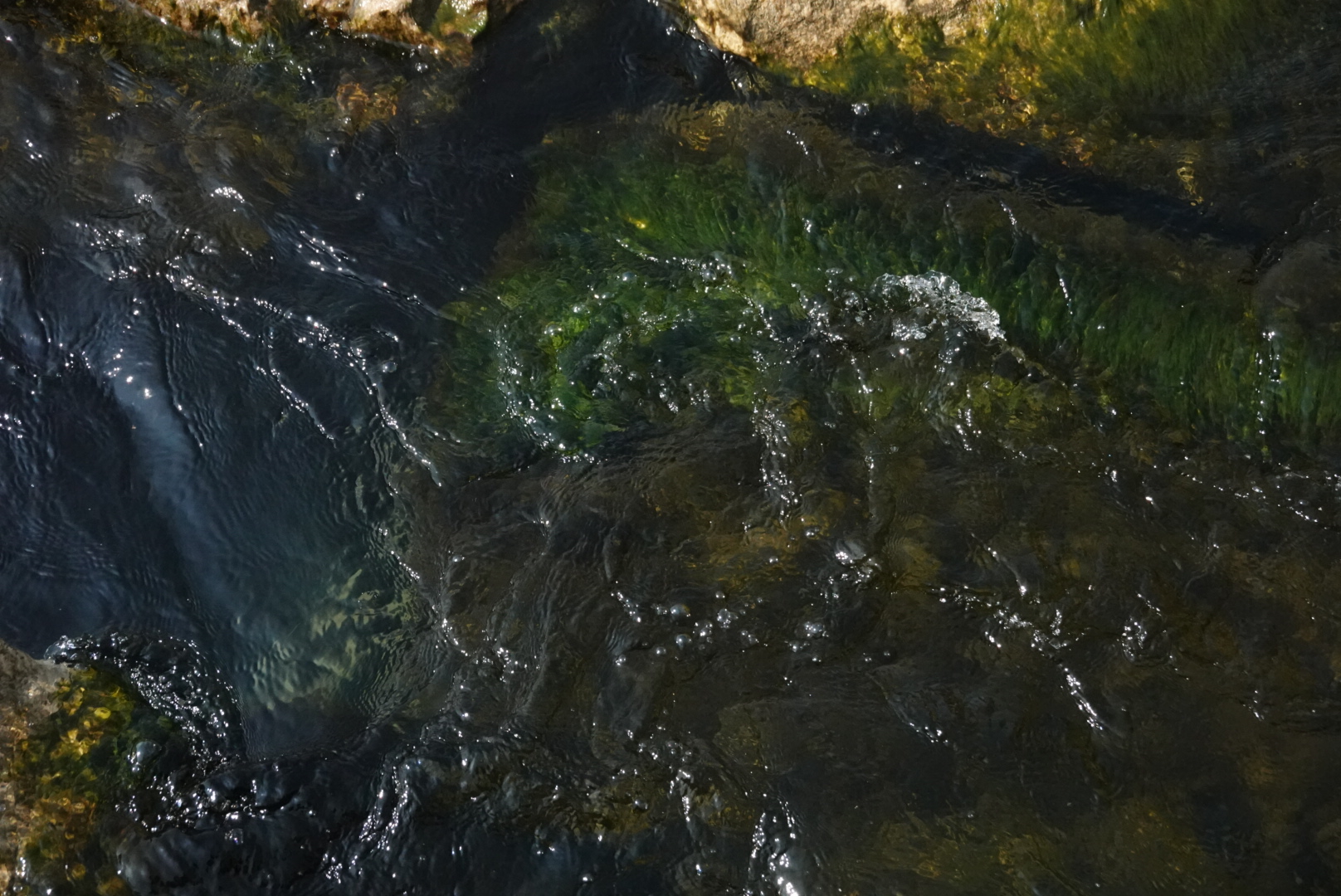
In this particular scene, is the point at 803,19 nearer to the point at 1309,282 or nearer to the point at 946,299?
the point at 946,299

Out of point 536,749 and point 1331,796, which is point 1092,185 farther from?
point 536,749

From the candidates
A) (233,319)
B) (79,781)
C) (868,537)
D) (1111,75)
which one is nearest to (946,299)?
(868,537)

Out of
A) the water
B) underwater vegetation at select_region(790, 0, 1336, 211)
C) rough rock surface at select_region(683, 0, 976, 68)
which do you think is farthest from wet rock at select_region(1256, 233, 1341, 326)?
rough rock surface at select_region(683, 0, 976, 68)

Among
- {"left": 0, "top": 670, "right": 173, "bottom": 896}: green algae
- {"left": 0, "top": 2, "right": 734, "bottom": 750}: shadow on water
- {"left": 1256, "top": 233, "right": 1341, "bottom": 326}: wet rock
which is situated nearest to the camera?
{"left": 0, "top": 670, "right": 173, "bottom": 896}: green algae

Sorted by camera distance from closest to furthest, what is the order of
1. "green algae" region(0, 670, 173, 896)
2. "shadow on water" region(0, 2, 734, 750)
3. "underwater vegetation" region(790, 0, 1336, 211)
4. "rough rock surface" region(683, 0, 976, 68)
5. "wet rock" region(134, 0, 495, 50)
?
"green algae" region(0, 670, 173, 896), "shadow on water" region(0, 2, 734, 750), "underwater vegetation" region(790, 0, 1336, 211), "rough rock surface" region(683, 0, 976, 68), "wet rock" region(134, 0, 495, 50)

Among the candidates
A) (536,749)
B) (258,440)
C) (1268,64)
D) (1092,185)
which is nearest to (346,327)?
(258,440)

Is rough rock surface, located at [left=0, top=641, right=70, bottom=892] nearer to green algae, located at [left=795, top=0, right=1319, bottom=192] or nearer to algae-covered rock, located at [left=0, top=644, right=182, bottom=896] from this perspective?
algae-covered rock, located at [left=0, top=644, right=182, bottom=896]
